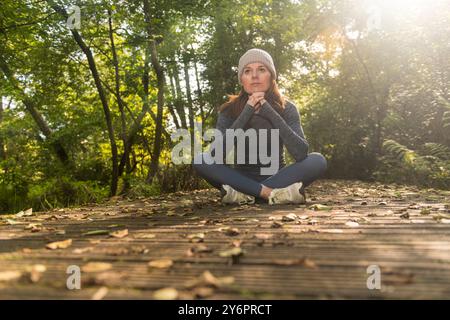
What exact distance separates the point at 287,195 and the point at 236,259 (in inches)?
90.3

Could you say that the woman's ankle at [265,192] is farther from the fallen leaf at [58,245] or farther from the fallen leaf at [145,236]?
the fallen leaf at [58,245]

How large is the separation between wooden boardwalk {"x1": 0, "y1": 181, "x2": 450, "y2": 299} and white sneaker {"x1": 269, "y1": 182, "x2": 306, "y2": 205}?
112 cm

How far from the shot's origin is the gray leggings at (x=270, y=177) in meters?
3.89

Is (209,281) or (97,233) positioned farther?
(97,233)

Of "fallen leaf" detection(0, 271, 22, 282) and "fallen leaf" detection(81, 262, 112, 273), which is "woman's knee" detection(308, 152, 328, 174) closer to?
"fallen leaf" detection(81, 262, 112, 273)

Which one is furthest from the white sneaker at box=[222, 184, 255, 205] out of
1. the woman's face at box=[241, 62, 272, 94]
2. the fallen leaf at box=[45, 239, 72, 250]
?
the fallen leaf at box=[45, 239, 72, 250]

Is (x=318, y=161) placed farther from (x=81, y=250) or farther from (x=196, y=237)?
(x=81, y=250)

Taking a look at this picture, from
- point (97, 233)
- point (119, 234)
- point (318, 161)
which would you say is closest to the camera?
point (119, 234)

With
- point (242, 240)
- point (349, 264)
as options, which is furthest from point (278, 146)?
point (349, 264)

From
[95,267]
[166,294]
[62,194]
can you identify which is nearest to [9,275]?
[95,267]

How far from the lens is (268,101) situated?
4.36m

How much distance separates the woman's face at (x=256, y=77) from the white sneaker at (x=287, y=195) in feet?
3.87

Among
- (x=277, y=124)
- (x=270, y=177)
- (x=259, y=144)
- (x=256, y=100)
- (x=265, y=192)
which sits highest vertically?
(x=256, y=100)
